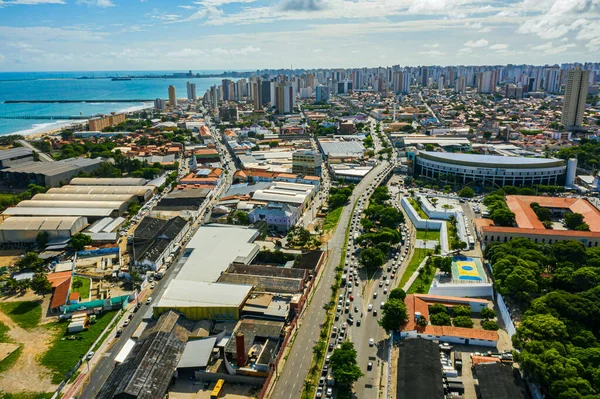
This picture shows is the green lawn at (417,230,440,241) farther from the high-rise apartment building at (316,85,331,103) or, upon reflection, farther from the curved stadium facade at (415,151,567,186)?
the high-rise apartment building at (316,85,331,103)

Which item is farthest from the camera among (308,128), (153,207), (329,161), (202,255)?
(308,128)

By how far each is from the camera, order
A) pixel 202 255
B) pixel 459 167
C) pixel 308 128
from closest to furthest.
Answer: pixel 202 255 < pixel 459 167 < pixel 308 128

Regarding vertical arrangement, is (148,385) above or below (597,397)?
below

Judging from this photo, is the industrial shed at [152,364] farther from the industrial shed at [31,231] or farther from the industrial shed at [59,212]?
the industrial shed at [59,212]

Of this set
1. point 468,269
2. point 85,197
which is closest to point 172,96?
point 85,197

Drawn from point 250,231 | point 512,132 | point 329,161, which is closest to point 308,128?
point 329,161

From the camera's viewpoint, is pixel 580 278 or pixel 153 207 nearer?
pixel 580 278

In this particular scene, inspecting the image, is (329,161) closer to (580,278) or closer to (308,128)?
(308,128)

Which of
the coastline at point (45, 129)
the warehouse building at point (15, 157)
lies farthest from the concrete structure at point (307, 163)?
the coastline at point (45, 129)
